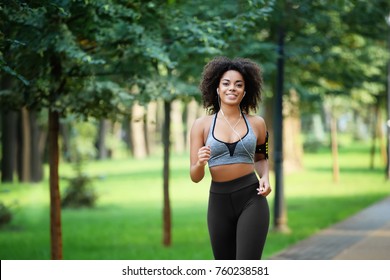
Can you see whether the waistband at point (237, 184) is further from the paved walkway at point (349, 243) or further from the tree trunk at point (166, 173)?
the tree trunk at point (166, 173)

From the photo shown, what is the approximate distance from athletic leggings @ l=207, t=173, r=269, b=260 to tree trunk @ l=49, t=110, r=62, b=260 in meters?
5.26

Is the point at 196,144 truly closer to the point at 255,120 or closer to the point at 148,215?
the point at 255,120

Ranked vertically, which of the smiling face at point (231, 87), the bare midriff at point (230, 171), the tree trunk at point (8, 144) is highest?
the smiling face at point (231, 87)

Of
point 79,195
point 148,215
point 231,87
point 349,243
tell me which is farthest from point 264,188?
point 79,195

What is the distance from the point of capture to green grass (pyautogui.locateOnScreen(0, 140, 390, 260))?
1539cm

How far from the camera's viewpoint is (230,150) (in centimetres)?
565

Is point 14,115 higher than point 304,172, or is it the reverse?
point 14,115

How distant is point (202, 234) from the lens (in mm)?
18062

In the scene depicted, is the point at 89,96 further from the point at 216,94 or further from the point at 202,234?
the point at 202,234

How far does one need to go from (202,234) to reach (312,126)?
6158 cm

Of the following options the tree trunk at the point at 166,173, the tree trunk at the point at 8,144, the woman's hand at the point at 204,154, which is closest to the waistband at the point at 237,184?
the woman's hand at the point at 204,154

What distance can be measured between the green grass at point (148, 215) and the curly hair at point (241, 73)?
735 cm

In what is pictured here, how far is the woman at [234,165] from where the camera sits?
5.65 meters
